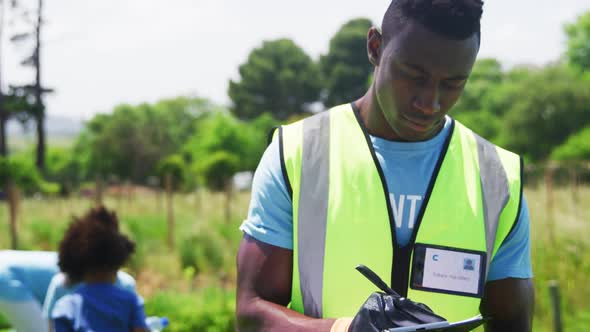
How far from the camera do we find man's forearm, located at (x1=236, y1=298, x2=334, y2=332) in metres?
1.66

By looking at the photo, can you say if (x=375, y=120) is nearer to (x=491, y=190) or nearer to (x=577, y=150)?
(x=491, y=190)

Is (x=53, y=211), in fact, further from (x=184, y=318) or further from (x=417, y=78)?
(x=417, y=78)

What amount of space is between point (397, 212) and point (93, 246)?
2431 mm

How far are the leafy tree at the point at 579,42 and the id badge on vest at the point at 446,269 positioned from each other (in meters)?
49.5

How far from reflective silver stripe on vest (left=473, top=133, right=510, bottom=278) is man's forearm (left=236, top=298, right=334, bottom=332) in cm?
47

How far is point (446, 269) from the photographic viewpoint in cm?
178

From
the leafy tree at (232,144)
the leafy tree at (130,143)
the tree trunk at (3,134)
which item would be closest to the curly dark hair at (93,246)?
the tree trunk at (3,134)

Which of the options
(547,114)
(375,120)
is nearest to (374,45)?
(375,120)

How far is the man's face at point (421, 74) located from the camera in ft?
5.60

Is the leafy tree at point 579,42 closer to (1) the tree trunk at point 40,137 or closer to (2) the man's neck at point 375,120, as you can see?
(1) the tree trunk at point 40,137

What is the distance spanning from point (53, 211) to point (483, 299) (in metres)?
14.1

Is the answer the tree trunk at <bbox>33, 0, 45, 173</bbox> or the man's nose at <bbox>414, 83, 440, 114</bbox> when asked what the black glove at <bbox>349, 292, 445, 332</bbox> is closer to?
the man's nose at <bbox>414, 83, 440, 114</bbox>

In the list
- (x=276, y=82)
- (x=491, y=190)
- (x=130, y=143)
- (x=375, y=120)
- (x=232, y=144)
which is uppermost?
(x=276, y=82)

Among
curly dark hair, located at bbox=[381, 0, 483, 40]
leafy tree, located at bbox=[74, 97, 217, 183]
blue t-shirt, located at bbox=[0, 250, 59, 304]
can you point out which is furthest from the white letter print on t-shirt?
leafy tree, located at bbox=[74, 97, 217, 183]
